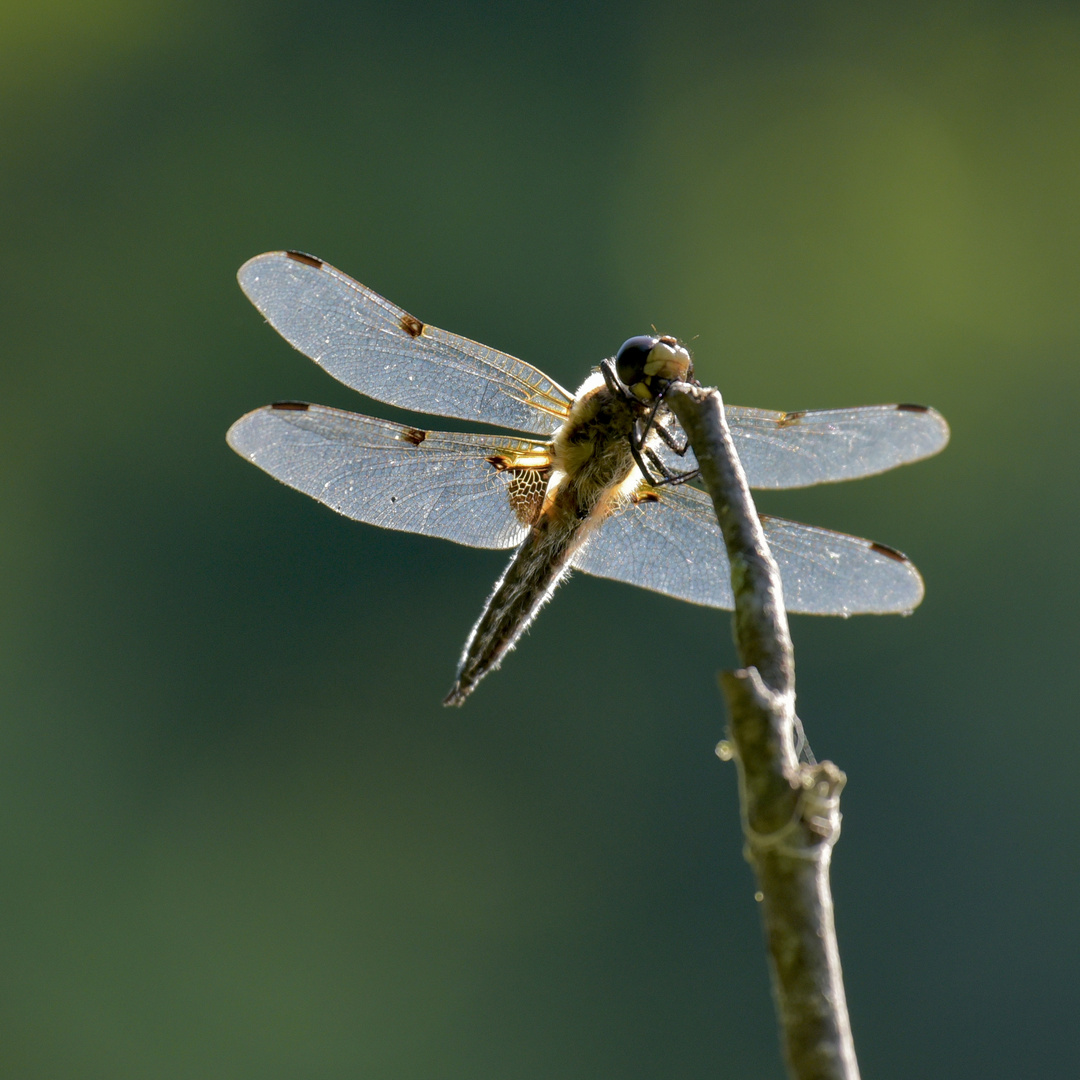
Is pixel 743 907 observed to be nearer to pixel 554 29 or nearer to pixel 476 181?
pixel 476 181

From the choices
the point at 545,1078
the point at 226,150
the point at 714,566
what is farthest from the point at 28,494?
the point at 714,566

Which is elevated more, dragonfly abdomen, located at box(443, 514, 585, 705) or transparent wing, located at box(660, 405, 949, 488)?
transparent wing, located at box(660, 405, 949, 488)

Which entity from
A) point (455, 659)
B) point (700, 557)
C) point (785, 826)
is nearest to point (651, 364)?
point (700, 557)

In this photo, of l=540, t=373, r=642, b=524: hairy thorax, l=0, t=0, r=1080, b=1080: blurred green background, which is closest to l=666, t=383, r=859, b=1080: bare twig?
l=540, t=373, r=642, b=524: hairy thorax

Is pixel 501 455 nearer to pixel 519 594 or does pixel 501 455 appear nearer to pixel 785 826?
pixel 519 594

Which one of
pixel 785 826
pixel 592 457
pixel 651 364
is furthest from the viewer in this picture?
pixel 592 457

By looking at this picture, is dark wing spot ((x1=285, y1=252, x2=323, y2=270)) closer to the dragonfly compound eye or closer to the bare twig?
the dragonfly compound eye
